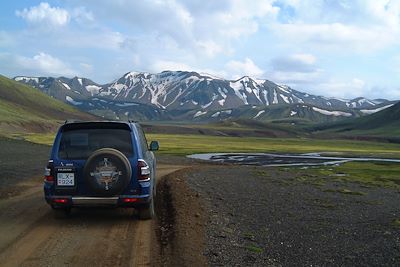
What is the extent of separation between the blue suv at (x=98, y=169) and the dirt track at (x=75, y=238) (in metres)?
0.63

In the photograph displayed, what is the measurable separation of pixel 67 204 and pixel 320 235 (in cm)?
645

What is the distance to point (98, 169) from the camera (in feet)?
40.4

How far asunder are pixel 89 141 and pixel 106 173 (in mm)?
→ 1191

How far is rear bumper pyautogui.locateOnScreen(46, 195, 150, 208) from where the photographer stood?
1233cm

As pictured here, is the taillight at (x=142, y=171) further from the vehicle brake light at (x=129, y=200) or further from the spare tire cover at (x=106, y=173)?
the vehicle brake light at (x=129, y=200)

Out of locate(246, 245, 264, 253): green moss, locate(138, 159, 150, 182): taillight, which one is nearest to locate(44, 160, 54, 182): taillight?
locate(138, 159, 150, 182): taillight

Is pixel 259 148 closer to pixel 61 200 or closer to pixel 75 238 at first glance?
pixel 61 200

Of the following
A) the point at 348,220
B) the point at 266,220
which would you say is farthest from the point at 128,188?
the point at 348,220

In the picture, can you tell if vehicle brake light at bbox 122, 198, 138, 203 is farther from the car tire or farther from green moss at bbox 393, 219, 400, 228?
green moss at bbox 393, 219, 400, 228

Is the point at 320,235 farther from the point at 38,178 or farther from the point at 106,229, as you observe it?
the point at 38,178

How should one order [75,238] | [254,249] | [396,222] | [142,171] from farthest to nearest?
[396,222] < [142,171] < [75,238] < [254,249]

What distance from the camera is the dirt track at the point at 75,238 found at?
30.8 ft

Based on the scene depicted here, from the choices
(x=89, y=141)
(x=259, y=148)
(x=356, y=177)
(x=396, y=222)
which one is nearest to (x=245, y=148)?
(x=259, y=148)

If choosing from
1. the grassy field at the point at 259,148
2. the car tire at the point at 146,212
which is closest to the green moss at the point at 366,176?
the car tire at the point at 146,212
